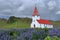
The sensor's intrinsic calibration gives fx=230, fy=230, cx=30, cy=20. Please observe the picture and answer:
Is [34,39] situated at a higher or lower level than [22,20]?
lower

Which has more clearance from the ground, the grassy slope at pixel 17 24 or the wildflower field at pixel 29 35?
the grassy slope at pixel 17 24

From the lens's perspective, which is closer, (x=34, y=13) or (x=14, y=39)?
(x=14, y=39)

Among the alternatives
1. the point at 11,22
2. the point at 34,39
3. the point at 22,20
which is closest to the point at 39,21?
the point at 11,22

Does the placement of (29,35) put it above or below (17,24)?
below

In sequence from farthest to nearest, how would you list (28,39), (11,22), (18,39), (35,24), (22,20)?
(22,20), (11,22), (35,24), (28,39), (18,39)

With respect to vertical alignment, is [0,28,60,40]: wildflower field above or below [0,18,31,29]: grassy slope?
below

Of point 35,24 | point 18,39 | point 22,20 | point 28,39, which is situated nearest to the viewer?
point 18,39

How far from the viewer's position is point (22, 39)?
5.29 metres

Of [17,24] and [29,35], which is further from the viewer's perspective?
[17,24]

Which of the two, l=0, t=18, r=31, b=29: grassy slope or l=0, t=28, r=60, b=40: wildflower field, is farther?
l=0, t=18, r=31, b=29: grassy slope

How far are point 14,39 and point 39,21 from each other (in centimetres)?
9625

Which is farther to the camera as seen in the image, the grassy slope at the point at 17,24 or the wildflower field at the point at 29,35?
the grassy slope at the point at 17,24

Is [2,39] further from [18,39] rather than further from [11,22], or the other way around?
[11,22]

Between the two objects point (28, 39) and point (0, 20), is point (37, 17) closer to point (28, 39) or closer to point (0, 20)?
point (0, 20)
